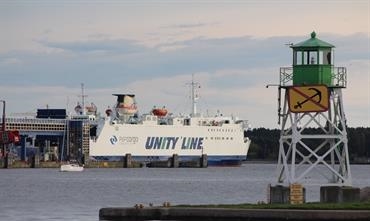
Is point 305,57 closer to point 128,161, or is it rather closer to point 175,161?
point 128,161

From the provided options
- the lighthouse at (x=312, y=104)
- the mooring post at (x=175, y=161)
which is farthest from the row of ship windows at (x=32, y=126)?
the lighthouse at (x=312, y=104)

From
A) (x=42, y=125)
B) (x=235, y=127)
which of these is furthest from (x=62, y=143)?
(x=235, y=127)

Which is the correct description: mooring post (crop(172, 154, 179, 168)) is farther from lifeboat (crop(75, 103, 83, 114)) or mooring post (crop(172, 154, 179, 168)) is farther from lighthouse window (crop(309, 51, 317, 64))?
lighthouse window (crop(309, 51, 317, 64))

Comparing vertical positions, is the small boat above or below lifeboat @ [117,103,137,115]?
below

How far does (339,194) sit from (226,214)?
22.0ft

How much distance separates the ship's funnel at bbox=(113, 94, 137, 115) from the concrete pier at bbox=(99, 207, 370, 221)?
461 ft

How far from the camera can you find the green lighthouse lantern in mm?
38031

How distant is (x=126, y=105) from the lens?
175m

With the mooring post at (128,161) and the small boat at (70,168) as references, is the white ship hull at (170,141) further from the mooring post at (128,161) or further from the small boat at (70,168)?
the small boat at (70,168)

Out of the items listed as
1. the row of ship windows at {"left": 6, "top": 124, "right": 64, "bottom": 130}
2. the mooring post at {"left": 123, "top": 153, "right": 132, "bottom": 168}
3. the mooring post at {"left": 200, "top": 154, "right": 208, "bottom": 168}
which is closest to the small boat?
the mooring post at {"left": 123, "top": 153, "right": 132, "bottom": 168}

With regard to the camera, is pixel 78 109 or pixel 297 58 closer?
pixel 297 58

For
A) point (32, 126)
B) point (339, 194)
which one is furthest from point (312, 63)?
point (32, 126)

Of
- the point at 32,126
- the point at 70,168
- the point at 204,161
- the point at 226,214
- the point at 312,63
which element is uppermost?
the point at 32,126

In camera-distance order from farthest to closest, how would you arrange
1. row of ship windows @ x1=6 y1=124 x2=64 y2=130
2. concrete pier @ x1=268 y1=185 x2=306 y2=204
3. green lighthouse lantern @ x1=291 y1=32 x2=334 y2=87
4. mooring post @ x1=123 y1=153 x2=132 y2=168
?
row of ship windows @ x1=6 y1=124 x2=64 y2=130
mooring post @ x1=123 y1=153 x2=132 y2=168
green lighthouse lantern @ x1=291 y1=32 x2=334 y2=87
concrete pier @ x1=268 y1=185 x2=306 y2=204
